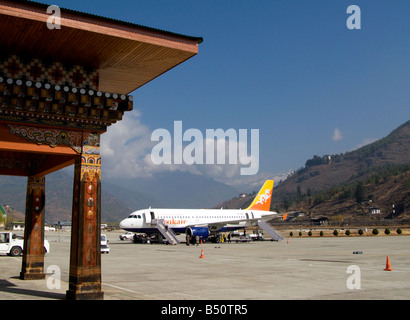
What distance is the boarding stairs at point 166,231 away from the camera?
164ft

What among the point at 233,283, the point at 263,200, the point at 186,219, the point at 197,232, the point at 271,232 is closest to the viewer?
the point at 233,283

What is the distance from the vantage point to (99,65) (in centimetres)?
1313

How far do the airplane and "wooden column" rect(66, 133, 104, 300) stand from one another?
122ft

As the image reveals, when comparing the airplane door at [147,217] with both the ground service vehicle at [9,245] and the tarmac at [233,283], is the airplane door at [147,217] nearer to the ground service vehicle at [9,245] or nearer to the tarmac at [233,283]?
the ground service vehicle at [9,245]

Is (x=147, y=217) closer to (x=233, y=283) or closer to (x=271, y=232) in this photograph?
(x=271, y=232)

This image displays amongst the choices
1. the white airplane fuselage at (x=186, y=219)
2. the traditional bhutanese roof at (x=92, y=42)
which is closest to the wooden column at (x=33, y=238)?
the traditional bhutanese roof at (x=92, y=42)

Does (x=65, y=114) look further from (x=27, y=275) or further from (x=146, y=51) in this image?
(x=27, y=275)

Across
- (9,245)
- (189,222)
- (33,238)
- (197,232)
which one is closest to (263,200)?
(189,222)

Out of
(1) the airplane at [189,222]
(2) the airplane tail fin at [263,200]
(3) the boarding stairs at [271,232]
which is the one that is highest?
(2) the airplane tail fin at [263,200]

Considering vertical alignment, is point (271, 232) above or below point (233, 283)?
below

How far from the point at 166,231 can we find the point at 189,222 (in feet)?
13.6

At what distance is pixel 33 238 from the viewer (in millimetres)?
17656

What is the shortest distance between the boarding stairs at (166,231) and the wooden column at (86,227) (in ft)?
123
